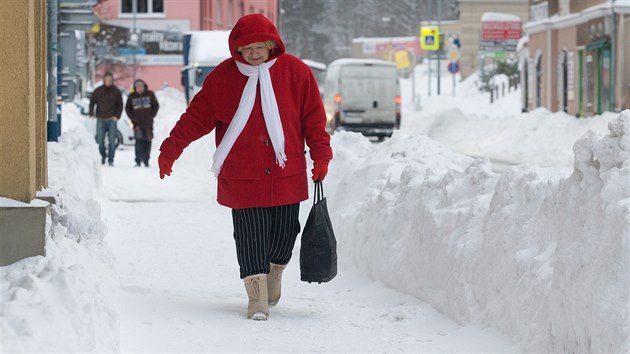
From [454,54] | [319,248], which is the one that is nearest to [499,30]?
[454,54]

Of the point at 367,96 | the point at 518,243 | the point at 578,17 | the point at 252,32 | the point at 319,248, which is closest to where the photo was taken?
the point at 518,243

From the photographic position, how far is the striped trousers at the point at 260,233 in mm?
7180

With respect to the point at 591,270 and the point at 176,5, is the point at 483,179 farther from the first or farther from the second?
the point at 176,5

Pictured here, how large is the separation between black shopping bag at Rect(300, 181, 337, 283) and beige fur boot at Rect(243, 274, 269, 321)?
25 cm

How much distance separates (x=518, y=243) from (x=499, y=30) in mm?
59842

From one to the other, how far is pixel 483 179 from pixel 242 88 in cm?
172

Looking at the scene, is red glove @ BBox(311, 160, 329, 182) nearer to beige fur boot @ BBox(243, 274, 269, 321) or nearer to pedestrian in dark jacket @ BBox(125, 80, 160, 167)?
beige fur boot @ BBox(243, 274, 269, 321)

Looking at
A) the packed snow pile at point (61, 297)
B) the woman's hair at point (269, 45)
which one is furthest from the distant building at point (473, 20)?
the packed snow pile at point (61, 297)

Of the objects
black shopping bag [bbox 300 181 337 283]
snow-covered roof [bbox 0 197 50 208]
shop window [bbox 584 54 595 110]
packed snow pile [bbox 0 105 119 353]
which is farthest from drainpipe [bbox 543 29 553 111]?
snow-covered roof [bbox 0 197 50 208]

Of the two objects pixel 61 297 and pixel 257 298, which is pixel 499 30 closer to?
pixel 257 298

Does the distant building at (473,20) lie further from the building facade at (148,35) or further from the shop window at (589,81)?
the shop window at (589,81)

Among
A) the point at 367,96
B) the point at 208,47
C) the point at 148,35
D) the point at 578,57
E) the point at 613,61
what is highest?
the point at 148,35

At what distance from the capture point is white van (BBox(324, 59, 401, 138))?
3506 cm

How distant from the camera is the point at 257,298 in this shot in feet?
23.4
